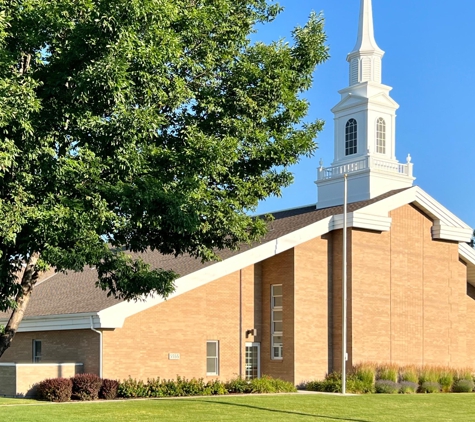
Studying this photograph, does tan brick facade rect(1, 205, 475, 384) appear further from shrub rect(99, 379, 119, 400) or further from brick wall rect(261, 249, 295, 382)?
shrub rect(99, 379, 119, 400)

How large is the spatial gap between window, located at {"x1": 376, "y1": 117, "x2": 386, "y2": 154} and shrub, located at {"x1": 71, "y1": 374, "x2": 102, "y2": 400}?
65.1ft

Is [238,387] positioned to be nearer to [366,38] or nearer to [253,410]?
[253,410]

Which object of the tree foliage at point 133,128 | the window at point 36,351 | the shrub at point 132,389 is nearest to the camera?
the tree foliage at point 133,128

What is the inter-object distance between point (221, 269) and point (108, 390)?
7.41m

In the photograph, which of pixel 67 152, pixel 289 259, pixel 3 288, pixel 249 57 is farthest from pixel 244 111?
pixel 289 259

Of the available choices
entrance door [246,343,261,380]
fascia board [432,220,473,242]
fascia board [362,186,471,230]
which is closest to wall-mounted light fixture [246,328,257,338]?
entrance door [246,343,261,380]

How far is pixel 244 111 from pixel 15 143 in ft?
15.6

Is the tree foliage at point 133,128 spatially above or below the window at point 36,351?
above

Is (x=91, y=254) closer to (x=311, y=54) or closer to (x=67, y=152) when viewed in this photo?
(x=67, y=152)

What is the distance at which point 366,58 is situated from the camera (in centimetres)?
4219

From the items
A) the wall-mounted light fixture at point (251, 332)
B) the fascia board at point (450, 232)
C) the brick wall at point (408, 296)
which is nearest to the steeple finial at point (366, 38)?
the brick wall at point (408, 296)

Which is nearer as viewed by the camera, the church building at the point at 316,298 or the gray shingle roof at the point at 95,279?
the church building at the point at 316,298

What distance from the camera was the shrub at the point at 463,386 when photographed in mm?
37281

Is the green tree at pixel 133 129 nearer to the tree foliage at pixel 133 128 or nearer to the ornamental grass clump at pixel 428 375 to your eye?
the tree foliage at pixel 133 128
